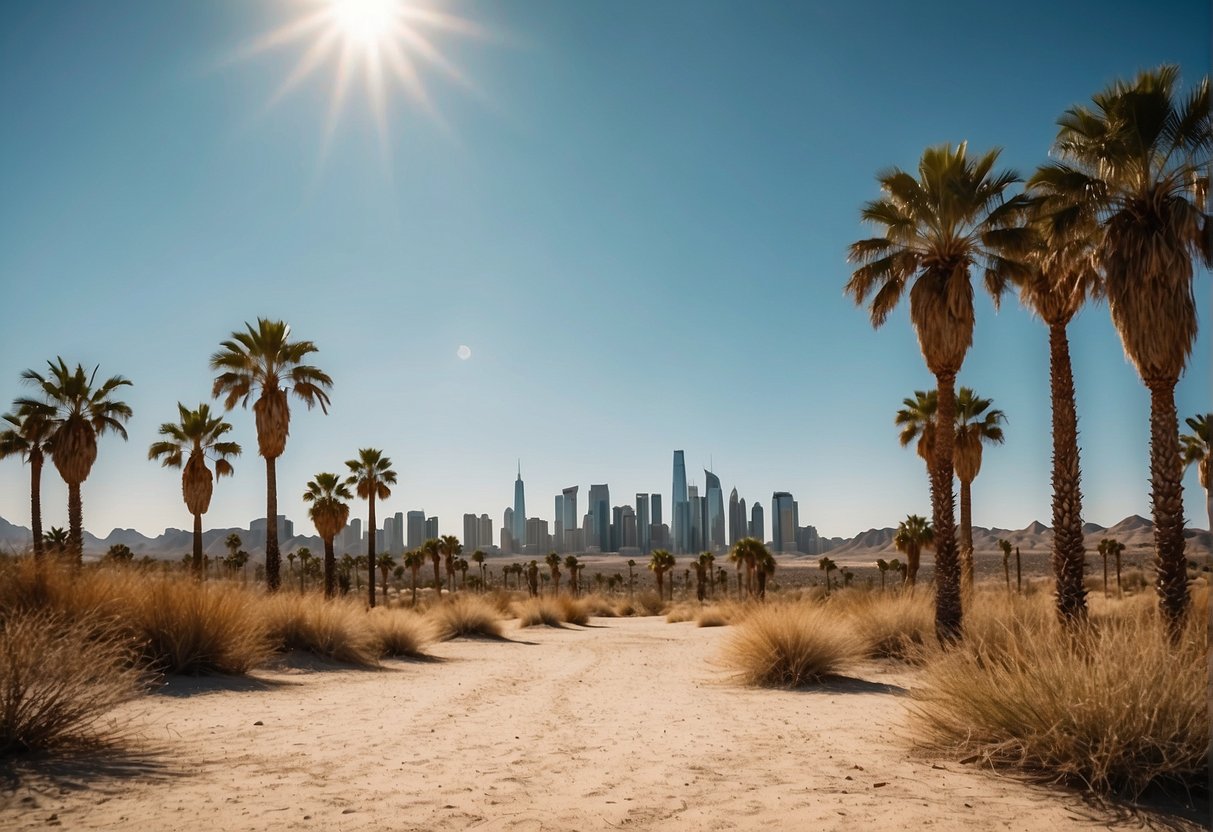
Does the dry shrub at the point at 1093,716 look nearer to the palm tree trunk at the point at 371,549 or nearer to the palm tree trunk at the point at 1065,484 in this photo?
the palm tree trunk at the point at 1065,484

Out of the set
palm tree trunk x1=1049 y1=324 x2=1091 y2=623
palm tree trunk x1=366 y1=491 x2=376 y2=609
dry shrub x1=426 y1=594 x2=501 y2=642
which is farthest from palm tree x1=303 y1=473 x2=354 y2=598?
palm tree trunk x1=1049 y1=324 x2=1091 y2=623

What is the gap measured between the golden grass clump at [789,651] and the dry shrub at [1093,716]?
6.23 meters

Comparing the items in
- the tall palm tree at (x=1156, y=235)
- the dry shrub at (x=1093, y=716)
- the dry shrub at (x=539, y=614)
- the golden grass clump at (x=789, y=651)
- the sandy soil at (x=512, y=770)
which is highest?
the tall palm tree at (x=1156, y=235)

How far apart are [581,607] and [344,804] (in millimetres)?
34146

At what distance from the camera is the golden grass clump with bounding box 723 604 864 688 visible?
537 inches

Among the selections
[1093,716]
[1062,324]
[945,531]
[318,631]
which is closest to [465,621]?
[318,631]

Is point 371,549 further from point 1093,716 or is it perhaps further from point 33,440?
point 1093,716

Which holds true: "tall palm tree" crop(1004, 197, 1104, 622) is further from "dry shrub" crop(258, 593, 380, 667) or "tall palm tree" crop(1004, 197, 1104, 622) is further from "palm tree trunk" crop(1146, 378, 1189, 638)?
"dry shrub" crop(258, 593, 380, 667)

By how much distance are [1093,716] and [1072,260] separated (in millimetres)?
14354

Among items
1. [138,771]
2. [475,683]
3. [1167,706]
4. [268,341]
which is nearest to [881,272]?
[475,683]

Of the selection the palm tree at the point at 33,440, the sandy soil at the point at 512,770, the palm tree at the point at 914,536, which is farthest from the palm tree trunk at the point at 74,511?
the palm tree at the point at 914,536

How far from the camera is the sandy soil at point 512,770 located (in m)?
5.44

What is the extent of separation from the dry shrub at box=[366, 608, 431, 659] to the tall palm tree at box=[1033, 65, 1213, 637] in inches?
646

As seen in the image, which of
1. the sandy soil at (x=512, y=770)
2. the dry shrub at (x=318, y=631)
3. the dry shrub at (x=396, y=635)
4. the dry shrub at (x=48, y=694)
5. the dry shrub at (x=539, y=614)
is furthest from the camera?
Answer: the dry shrub at (x=539, y=614)
